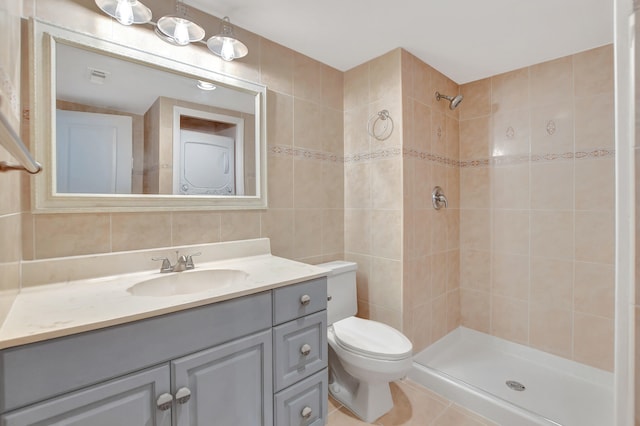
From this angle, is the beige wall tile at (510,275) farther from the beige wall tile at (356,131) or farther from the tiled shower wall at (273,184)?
the beige wall tile at (356,131)

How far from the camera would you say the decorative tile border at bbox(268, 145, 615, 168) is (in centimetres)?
188

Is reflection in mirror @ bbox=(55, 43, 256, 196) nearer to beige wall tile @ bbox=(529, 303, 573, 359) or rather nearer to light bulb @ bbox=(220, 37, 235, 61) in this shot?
light bulb @ bbox=(220, 37, 235, 61)

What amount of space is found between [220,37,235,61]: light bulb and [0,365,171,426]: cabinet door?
146 cm

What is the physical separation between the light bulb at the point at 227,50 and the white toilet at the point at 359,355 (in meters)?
1.26

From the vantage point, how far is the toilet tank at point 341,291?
1.88 m

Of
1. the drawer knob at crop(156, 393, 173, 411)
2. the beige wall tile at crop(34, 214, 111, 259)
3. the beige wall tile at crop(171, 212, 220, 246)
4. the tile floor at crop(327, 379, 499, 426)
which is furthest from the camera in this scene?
the tile floor at crop(327, 379, 499, 426)

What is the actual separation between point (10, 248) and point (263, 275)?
84cm

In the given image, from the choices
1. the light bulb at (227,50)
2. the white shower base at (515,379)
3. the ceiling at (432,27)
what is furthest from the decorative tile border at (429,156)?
the white shower base at (515,379)

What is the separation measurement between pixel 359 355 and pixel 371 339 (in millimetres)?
147

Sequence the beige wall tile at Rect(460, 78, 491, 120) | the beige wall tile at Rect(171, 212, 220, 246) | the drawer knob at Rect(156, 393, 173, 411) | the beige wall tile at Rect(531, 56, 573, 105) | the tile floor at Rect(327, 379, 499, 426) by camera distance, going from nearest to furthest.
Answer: the drawer knob at Rect(156, 393, 173, 411) → the beige wall tile at Rect(171, 212, 220, 246) → the tile floor at Rect(327, 379, 499, 426) → the beige wall tile at Rect(531, 56, 573, 105) → the beige wall tile at Rect(460, 78, 491, 120)

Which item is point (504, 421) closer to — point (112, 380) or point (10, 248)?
point (112, 380)

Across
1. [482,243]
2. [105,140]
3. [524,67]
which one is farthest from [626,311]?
[524,67]

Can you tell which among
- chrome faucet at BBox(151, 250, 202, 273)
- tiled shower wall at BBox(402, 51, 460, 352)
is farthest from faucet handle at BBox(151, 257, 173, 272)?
→ tiled shower wall at BBox(402, 51, 460, 352)

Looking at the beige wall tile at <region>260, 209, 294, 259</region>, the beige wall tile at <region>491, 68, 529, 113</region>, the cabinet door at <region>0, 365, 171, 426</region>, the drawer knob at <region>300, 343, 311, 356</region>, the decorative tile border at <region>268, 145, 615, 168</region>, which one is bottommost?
the drawer knob at <region>300, 343, 311, 356</region>
